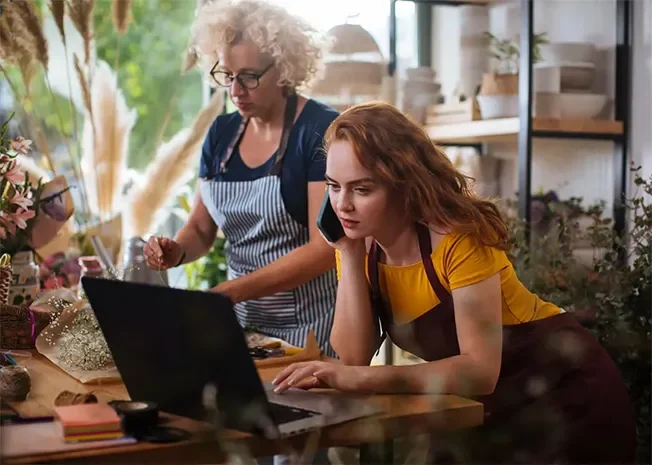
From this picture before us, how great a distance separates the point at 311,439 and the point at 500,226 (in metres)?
0.53

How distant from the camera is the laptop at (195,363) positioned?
2.99 ft

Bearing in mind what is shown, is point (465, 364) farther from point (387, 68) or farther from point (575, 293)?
point (387, 68)

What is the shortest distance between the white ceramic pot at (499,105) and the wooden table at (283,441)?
1.50 metres

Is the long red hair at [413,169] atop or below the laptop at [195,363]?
atop

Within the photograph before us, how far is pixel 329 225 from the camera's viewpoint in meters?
1.44

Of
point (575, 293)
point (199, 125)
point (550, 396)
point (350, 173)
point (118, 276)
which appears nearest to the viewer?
point (550, 396)

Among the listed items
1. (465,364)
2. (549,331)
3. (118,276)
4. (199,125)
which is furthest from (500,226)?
(199,125)

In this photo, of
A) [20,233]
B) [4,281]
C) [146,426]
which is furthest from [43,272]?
[146,426]

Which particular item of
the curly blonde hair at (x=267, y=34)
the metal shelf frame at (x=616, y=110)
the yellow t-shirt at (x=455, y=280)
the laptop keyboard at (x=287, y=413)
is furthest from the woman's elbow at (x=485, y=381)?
the metal shelf frame at (x=616, y=110)

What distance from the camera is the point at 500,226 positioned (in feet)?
4.56

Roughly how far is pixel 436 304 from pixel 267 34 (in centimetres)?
74

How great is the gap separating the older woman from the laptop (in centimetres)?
66

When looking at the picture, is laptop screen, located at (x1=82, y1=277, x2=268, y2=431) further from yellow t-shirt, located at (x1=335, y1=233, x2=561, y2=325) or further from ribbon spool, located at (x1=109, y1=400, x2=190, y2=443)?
yellow t-shirt, located at (x1=335, y1=233, x2=561, y2=325)

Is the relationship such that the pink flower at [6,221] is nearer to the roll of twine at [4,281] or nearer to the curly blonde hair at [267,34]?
the roll of twine at [4,281]
